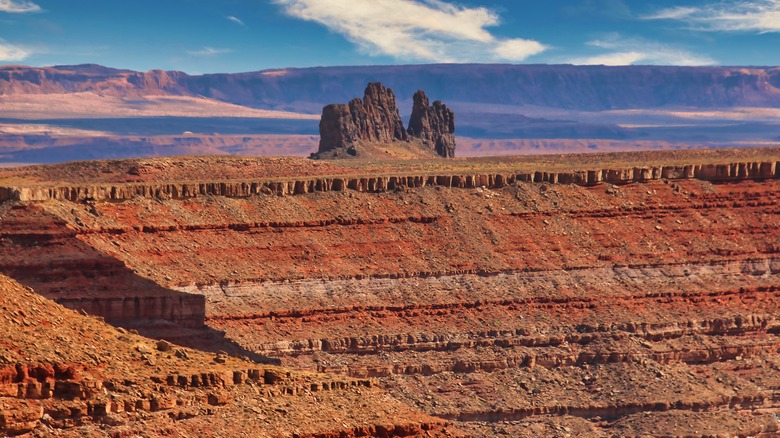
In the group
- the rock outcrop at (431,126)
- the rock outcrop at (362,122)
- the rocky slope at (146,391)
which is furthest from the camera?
the rock outcrop at (431,126)

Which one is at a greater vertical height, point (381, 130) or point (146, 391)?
point (146, 391)

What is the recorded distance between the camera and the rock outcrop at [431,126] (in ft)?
554

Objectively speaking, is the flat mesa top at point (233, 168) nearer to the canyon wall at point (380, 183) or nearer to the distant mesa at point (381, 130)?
the canyon wall at point (380, 183)

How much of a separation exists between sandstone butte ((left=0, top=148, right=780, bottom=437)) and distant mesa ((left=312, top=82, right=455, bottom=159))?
6007 cm

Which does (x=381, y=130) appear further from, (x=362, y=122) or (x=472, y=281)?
(x=472, y=281)

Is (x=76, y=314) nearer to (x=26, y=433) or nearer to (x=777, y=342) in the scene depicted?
(x=26, y=433)

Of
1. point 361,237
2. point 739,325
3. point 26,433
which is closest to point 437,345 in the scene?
point 361,237

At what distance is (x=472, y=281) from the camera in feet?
258

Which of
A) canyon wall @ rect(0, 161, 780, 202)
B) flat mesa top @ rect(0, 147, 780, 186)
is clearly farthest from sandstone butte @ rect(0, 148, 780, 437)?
flat mesa top @ rect(0, 147, 780, 186)

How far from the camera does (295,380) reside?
3200 centimetres

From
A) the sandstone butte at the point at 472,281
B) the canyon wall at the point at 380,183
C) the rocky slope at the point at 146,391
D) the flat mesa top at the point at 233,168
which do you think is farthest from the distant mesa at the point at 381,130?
the rocky slope at the point at 146,391

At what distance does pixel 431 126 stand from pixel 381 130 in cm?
873

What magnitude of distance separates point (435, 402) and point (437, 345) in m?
5.57

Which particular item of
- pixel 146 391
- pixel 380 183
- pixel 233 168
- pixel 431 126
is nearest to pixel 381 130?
pixel 431 126
